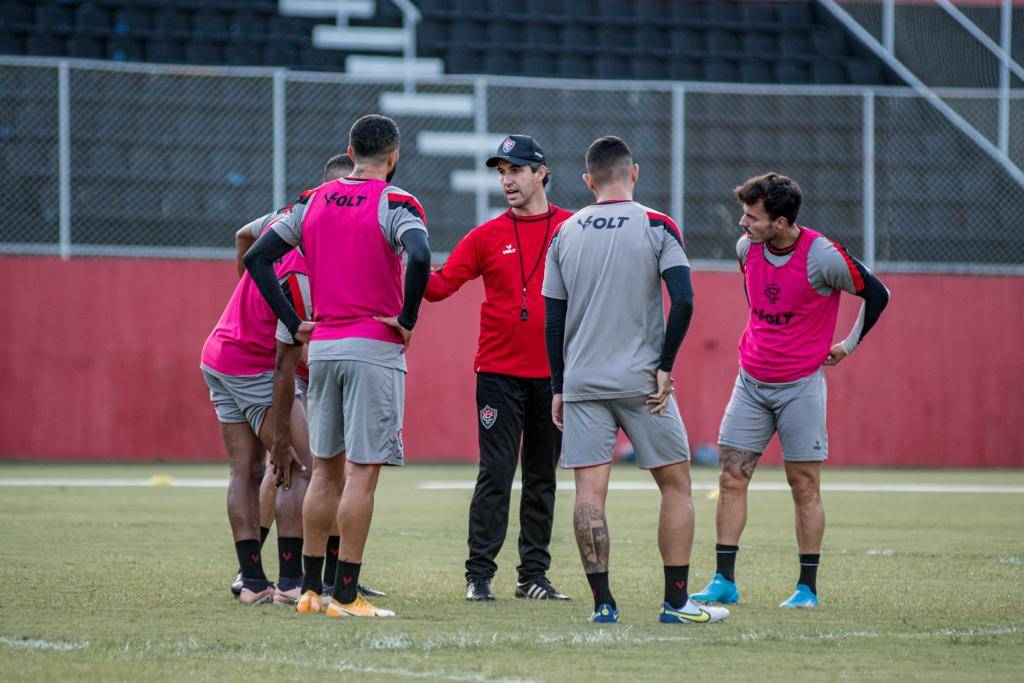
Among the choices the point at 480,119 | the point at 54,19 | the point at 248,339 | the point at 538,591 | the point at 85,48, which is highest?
the point at 54,19

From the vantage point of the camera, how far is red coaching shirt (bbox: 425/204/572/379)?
695 centimetres

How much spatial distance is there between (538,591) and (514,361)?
3.67 ft

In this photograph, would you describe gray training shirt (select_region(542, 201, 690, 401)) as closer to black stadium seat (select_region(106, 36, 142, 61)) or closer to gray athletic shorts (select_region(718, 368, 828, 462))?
gray athletic shorts (select_region(718, 368, 828, 462))

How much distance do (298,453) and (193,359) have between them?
1028cm

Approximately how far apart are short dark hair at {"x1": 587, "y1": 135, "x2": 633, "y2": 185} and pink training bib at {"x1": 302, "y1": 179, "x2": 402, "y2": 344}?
0.91 metres

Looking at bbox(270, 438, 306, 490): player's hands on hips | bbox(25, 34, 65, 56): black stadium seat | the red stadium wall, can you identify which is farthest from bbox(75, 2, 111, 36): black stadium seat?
bbox(270, 438, 306, 490): player's hands on hips

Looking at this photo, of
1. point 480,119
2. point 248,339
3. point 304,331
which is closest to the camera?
point 304,331

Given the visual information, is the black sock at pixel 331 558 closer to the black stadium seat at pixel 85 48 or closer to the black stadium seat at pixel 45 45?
the black stadium seat at pixel 85 48

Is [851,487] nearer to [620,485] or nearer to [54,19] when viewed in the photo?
[620,485]

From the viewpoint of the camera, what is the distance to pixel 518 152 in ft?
22.2

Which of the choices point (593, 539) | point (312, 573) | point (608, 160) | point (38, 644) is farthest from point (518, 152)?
point (38, 644)

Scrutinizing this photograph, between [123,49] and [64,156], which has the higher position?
[123,49]

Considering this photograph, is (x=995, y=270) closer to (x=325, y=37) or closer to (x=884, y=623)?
(x=325, y=37)

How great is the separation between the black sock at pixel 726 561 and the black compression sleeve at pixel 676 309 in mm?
1245
